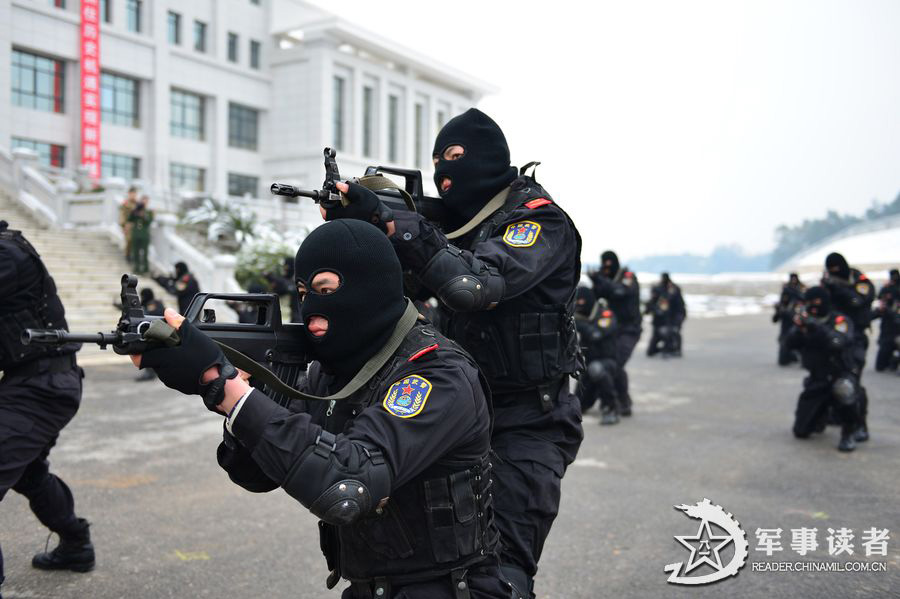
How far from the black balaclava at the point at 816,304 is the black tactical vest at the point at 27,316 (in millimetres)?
6873

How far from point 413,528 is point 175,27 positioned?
Result: 41752 mm

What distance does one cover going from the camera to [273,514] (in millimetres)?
5344

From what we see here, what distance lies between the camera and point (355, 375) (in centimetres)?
231

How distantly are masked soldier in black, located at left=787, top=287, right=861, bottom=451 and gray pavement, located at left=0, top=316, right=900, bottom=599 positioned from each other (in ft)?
0.85

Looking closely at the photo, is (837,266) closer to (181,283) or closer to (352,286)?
(352,286)

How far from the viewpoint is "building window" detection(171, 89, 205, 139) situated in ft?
127

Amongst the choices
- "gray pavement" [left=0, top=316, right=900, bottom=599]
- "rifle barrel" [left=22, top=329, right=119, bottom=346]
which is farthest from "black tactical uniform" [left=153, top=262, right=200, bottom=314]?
"rifle barrel" [left=22, top=329, right=119, bottom=346]

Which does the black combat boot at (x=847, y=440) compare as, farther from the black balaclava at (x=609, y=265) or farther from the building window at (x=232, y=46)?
the building window at (x=232, y=46)

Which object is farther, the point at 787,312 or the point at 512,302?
the point at 787,312

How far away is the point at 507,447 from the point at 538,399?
0.82ft

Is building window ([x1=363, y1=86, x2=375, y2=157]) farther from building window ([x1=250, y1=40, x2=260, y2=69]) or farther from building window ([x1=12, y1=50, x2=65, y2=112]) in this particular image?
building window ([x1=12, y1=50, x2=65, y2=112])

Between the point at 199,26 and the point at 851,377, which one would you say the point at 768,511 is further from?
the point at 199,26

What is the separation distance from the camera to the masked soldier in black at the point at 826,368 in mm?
7379

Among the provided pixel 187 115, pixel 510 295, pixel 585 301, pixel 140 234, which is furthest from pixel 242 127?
pixel 510 295
